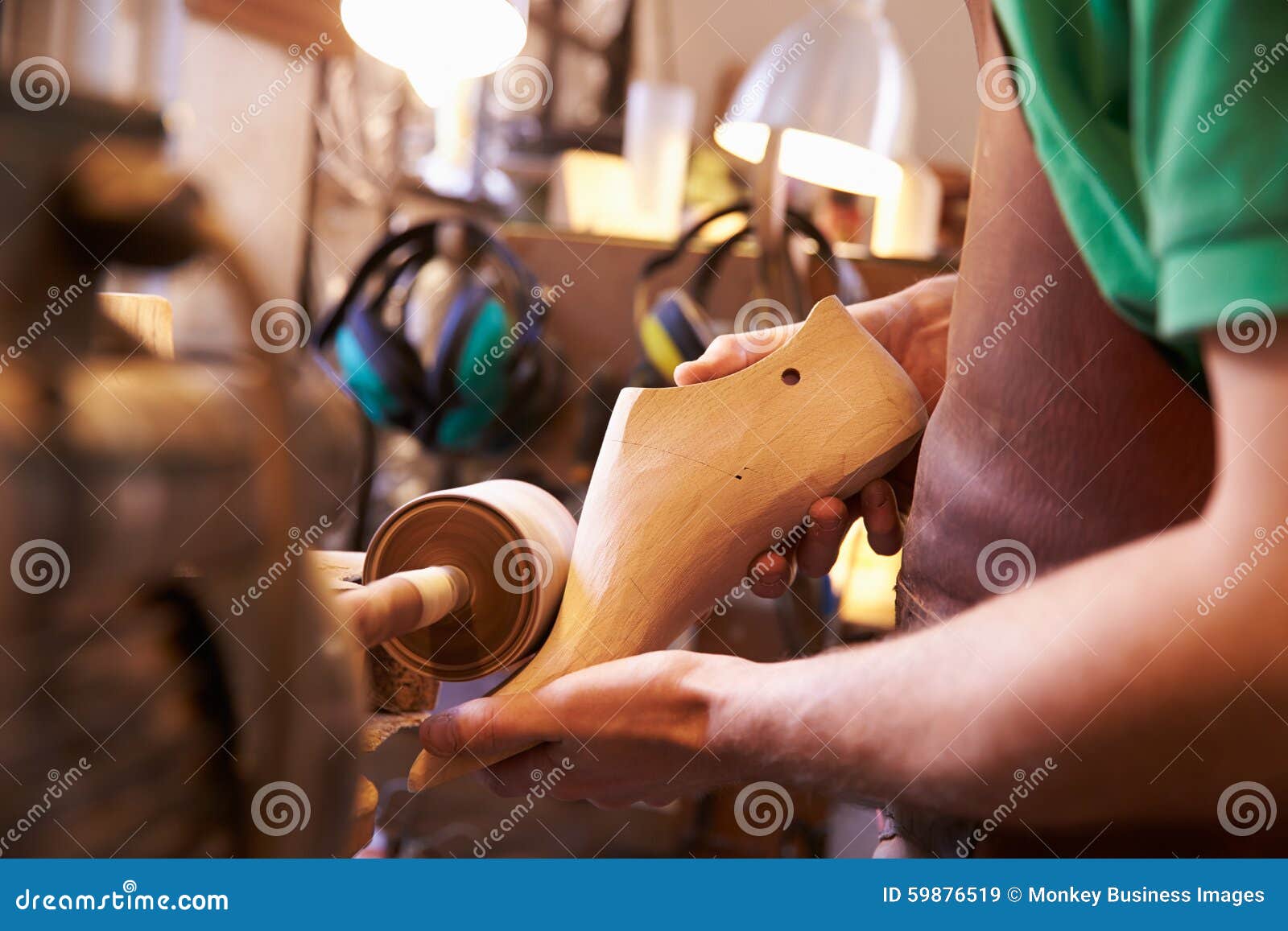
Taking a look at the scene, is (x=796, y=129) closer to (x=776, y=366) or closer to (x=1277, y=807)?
(x=776, y=366)

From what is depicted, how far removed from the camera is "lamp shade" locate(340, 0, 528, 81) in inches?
26.7

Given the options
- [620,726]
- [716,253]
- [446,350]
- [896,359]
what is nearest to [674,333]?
[716,253]

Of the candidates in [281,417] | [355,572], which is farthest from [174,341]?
[355,572]

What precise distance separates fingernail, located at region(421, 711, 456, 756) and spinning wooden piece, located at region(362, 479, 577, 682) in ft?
0.05

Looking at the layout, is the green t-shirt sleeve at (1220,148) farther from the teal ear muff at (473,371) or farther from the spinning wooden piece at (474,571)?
the teal ear muff at (473,371)

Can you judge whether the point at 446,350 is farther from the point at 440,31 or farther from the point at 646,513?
the point at 646,513

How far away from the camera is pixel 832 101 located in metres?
0.91

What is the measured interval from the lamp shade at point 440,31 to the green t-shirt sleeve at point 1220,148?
46 cm

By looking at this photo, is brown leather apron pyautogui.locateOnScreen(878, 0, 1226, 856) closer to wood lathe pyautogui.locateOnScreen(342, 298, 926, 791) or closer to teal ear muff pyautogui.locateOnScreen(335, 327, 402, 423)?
wood lathe pyautogui.locateOnScreen(342, 298, 926, 791)

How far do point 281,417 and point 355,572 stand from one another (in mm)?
167

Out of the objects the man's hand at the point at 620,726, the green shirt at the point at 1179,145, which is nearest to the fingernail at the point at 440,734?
the man's hand at the point at 620,726

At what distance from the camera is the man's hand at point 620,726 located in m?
0.38

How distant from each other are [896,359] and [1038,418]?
Result: 0.40 feet

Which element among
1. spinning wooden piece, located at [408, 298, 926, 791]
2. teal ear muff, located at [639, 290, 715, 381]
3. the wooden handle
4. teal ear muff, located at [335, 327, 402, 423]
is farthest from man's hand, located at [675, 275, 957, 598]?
teal ear muff, located at [335, 327, 402, 423]
